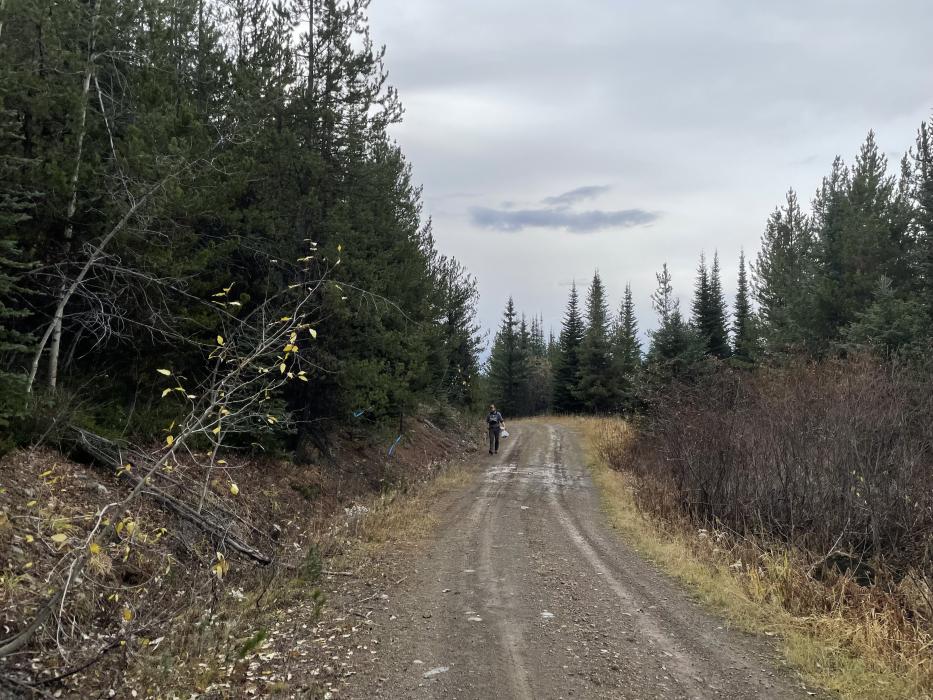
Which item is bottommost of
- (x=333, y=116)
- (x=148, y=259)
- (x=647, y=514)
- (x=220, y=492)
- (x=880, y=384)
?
(x=647, y=514)

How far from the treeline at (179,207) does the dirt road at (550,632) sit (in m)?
3.29

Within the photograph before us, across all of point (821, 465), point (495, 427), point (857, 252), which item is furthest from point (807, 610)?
point (857, 252)

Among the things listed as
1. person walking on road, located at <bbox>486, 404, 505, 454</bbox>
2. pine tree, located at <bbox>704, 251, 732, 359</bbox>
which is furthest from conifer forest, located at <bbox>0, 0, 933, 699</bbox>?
pine tree, located at <bbox>704, 251, 732, 359</bbox>

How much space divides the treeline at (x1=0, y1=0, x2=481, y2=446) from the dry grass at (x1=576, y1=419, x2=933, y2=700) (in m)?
5.48

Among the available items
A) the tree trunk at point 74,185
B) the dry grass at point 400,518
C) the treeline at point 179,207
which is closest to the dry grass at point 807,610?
the dry grass at point 400,518

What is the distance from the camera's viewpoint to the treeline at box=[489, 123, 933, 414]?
58.9 ft

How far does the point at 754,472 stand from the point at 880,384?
276cm

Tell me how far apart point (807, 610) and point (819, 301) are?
21.5 meters

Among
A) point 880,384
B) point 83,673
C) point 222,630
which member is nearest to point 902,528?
point 880,384

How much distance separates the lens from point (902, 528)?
7625 millimetres

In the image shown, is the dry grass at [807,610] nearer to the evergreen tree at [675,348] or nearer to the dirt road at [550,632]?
the dirt road at [550,632]

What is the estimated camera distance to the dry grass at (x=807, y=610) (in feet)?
15.6

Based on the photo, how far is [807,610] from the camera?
20.4 ft

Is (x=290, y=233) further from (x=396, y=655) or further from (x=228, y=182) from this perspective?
(x=396, y=655)
